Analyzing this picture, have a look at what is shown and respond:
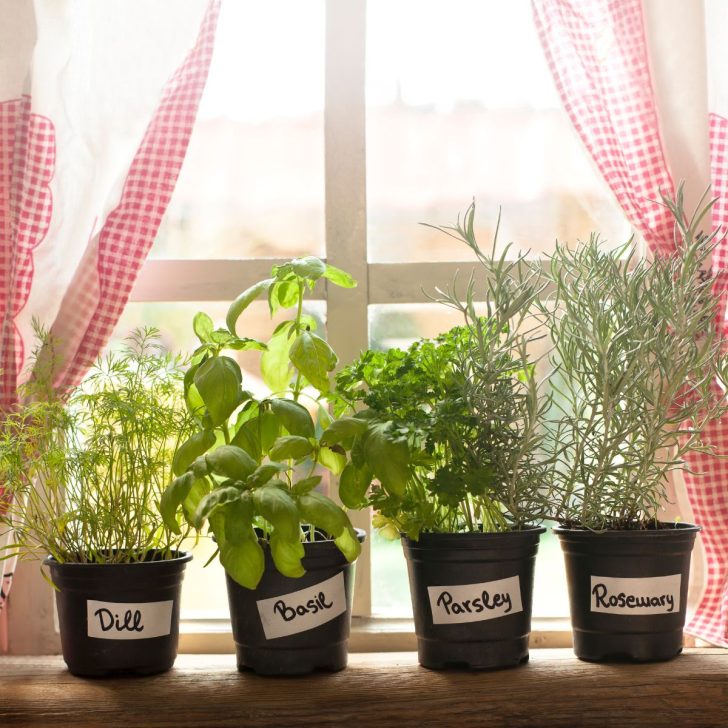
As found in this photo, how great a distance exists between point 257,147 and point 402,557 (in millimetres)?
862

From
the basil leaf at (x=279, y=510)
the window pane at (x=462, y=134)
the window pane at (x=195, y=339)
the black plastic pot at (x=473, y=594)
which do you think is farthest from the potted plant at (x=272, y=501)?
the window pane at (x=462, y=134)

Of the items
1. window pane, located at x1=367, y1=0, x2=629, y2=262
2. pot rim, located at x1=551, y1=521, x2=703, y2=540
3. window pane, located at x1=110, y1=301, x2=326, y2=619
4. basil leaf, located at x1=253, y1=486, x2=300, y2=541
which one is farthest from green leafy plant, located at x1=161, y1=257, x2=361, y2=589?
window pane, located at x1=367, y1=0, x2=629, y2=262

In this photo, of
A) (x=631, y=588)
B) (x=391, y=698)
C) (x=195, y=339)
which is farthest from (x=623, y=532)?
(x=195, y=339)

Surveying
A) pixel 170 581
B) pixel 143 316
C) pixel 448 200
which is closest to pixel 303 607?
pixel 170 581

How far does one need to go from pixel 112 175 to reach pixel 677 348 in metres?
0.94

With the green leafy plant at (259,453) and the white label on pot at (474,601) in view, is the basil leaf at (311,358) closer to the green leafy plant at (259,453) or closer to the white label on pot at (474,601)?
the green leafy plant at (259,453)

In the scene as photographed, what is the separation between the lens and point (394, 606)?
1619 mm

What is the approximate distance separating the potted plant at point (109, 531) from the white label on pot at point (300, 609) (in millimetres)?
142

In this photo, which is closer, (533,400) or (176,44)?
(533,400)

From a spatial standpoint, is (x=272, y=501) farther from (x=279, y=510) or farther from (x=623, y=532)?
(x=623, y=532)

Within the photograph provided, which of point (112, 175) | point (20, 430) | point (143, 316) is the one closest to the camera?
point (20, 430)

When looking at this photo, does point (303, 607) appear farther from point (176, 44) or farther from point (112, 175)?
point (176, 44)

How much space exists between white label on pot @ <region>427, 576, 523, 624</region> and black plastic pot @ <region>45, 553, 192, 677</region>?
13.8 inches

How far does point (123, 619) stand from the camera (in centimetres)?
106
